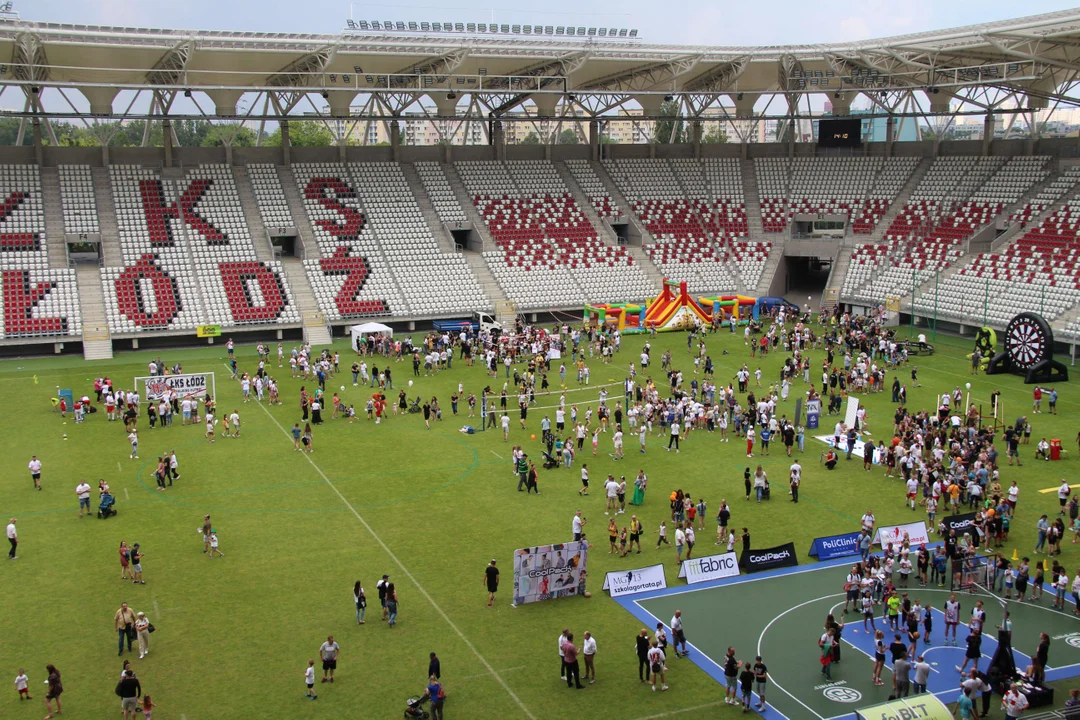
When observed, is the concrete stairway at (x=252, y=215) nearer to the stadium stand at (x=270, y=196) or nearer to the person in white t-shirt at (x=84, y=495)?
the stadium stand at (x=270, y=196)

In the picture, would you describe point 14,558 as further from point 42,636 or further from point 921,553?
point 921,553

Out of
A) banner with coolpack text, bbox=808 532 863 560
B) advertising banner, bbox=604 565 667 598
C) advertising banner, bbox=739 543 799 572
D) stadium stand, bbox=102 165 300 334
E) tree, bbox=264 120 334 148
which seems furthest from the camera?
tree, bbox=264 120 334 148

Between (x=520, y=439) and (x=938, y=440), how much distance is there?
13.7 meters

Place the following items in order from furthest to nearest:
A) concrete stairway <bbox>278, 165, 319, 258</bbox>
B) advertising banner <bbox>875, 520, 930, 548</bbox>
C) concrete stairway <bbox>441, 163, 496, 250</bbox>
Answer: concrete stairway <bbox>441, 163, 496, 250</bbox>, concrete stairway <bbox>278, 165, 319, 258</bbox>, advertising banner <bbox>875, 520, 930, 548</bbox>

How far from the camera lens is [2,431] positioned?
35.7 metres

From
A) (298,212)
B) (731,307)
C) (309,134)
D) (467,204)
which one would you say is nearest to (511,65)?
(467,204)

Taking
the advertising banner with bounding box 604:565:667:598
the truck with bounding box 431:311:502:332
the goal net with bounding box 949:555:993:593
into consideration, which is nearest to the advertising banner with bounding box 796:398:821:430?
the goal net with bounding box 949:555:993:593

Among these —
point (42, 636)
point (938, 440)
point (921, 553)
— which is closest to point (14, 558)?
point (42, 636)

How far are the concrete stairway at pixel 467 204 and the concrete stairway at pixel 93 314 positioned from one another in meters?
21.7

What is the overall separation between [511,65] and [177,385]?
97.2 feet

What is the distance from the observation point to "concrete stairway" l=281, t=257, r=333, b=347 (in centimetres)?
5234

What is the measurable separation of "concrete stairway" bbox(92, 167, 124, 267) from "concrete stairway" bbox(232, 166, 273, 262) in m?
7.00

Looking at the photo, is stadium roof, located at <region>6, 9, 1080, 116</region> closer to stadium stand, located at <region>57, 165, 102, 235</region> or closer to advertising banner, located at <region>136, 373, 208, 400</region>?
stadium stand, located at <region>57, 165, 102, 235</region>

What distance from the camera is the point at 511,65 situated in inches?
2290
